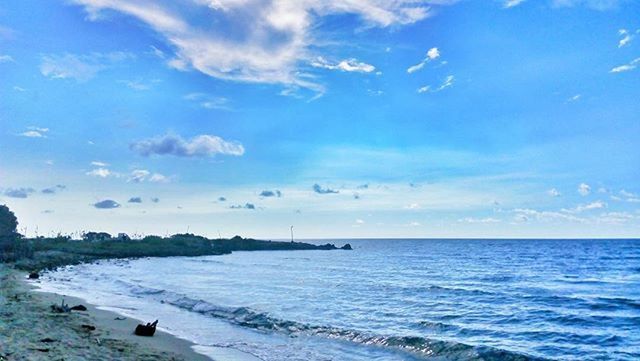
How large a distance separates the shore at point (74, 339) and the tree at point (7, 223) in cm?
8153

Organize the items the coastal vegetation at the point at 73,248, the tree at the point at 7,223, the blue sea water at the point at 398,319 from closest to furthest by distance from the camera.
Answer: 1. the blue sea water at the point at 398,319
2. the coastal vegetation at the point at 73,248
3. the tree at the point at 7,223

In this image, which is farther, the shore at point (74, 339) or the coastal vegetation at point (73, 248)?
the coastal vegetation at point (73, 248)

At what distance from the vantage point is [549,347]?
70.4ft

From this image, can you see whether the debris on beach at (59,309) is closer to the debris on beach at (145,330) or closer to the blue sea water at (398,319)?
the blue sea water at (398,319)

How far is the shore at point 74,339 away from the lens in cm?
1305

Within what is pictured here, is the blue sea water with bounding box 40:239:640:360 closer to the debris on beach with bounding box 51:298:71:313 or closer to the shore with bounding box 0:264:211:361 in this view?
the shore with bounding box 0:264:211:361

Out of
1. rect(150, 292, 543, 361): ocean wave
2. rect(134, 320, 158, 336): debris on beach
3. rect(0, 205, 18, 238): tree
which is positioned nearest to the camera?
rect(150, 292, 543, 361): ocean wave

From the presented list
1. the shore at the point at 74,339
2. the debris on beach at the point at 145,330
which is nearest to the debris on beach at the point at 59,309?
the shore at the point at 74,339

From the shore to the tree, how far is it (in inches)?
3210

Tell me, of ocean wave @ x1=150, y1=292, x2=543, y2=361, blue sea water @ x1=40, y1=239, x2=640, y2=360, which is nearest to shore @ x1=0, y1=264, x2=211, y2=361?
blue sea water @ x1=40, y1=239, x2=640, y2=360

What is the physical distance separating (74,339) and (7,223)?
312 feet

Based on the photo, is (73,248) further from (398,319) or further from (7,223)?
(398,319)

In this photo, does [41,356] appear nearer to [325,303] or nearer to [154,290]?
[325,303]

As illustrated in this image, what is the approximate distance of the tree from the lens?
91750 millimetres
